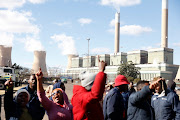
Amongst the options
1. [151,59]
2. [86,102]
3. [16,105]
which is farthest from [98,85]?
[151,59]

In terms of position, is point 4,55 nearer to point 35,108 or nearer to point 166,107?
point 166,107

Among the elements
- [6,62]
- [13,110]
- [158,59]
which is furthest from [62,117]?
[158,59]

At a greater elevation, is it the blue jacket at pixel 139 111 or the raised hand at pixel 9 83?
the raised hand at pixel 9 83

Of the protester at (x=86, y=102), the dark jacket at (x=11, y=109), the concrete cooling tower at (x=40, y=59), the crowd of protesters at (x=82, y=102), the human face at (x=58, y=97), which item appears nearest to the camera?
the crowd of protesters at (x=82, y=102)

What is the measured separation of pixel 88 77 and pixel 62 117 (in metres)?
0.66

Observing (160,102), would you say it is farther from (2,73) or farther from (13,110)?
(2,73)

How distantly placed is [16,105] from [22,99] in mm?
106

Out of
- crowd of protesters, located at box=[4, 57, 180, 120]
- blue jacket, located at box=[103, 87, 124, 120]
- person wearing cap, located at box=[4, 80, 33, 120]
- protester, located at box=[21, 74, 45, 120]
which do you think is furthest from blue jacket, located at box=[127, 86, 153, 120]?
person wearing cap, located at box=[4, 80, 33, 120]

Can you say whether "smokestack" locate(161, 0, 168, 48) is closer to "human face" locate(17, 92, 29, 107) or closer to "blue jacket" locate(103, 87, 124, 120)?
"blue jacket" locate(103, 87, 124, 120)

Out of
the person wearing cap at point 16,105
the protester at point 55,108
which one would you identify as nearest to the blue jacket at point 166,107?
the protester at point 55,108

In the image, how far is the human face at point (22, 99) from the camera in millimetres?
3072

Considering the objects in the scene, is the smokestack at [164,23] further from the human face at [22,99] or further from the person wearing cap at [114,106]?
the human face at [22,99]

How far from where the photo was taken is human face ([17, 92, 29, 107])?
10.1 feet

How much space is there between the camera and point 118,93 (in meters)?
3.62
